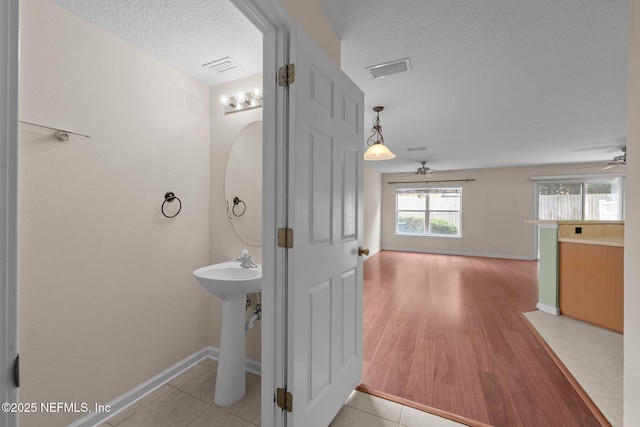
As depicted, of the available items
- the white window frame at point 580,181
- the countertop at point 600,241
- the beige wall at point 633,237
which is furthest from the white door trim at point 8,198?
the white window frame at point 580,181

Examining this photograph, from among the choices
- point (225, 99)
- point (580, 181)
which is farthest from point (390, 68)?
point (580, 181)

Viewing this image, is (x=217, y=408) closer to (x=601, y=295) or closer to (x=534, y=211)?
(x=601, y=295)

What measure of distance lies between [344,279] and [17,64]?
1443 mm

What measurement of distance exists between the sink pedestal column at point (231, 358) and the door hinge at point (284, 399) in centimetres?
63

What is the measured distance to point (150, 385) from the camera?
176 centimetres

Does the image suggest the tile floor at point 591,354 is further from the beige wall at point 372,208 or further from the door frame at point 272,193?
the beige wall at point 372,208

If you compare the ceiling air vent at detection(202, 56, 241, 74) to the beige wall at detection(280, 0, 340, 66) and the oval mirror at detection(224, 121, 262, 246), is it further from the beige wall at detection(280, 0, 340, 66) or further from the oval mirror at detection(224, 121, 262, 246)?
the beige wall at detection(280, 0, 340, 66)

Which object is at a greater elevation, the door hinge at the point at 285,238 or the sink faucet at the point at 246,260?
the door hinge at the point at 285,238

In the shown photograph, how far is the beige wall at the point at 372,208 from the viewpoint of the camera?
6594 mm

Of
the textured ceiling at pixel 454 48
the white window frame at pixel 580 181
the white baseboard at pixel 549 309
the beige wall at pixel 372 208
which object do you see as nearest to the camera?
the textured ceiling at pixel 454 48

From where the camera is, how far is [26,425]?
4.15 ft

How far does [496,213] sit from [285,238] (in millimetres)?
7525

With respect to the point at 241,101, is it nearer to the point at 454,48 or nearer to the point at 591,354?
the point at 454,48

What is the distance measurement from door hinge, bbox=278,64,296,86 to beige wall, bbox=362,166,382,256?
18.0 feet
